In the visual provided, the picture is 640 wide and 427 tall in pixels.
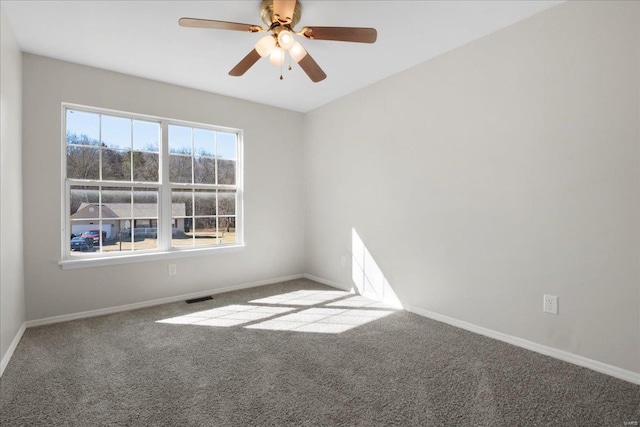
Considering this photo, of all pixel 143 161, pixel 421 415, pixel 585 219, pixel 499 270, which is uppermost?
pixel 143 161

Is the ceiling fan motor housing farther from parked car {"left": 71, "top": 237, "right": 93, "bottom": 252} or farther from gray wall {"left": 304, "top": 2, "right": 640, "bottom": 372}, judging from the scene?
parked car {"left": 71, "top": 237, "right": 93, "bottom": 252}

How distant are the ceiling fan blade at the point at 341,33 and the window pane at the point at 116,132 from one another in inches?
94.7

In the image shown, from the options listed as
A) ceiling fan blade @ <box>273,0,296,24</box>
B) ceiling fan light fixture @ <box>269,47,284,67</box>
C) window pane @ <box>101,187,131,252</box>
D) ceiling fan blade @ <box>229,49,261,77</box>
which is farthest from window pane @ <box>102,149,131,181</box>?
ceiling fan blade @ <box>273,0,296,24</box>

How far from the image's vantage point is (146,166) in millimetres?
3562

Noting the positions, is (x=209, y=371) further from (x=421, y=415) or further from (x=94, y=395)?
(x=421, y=415)

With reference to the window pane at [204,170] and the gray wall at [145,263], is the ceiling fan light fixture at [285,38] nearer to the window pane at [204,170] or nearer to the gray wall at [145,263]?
the gray wall at [145,263]

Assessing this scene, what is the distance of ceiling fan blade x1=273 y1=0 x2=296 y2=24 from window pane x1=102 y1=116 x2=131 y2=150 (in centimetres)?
227

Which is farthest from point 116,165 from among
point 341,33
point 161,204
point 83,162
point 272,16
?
point 341,33

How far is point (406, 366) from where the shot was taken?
7.14ft

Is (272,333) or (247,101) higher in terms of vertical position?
(247,101)

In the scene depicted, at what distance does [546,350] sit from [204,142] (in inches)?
158

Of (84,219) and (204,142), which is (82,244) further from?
→ (204,142)

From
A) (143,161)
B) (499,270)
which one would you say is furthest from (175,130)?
(499,270)

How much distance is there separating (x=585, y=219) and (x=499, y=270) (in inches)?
27.7
